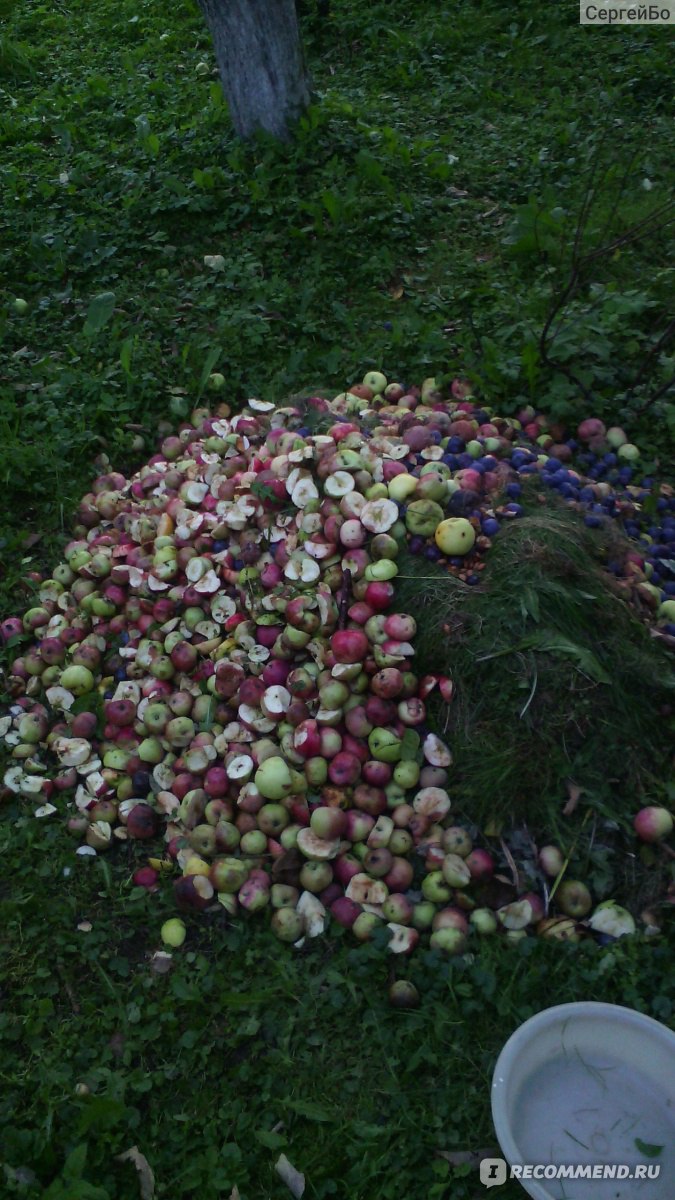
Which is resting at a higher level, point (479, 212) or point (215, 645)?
point (479, 212)

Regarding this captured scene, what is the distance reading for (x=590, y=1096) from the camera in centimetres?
230

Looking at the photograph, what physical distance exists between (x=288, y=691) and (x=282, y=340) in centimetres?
237

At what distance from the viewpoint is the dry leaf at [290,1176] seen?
2.27m

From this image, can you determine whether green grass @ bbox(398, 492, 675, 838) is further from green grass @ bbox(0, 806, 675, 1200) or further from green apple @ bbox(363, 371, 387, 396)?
green apple @ bbox(363, 371, 387, 396)

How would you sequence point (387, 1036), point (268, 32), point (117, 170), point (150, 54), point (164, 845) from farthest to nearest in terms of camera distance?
point (150, 54) → point (117, 170) → point (268, 32) → point (164, 845) → point (387, 1036)

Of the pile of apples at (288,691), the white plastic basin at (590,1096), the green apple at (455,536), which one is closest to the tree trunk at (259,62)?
the pile of apples at (288,691)

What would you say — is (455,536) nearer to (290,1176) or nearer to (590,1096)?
(590,1096)

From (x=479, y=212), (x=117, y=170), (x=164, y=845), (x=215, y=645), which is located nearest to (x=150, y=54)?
(x=117, y=170)

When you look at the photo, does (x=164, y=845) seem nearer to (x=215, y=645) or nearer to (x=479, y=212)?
(x=215, y=645)

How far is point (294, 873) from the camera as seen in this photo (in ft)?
9.44

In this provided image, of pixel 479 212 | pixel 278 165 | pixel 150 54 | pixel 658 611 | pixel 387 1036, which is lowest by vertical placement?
pixel 387 1036

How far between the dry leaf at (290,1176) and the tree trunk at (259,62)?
544 centimetres

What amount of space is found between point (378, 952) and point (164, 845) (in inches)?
32.9

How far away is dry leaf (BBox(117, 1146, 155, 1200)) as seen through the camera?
231 centimetres
